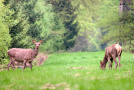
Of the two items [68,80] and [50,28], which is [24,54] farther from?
[50,28]

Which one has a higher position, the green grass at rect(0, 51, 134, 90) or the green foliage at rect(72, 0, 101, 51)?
the green foliage at rect(72, 0, 101, 51)

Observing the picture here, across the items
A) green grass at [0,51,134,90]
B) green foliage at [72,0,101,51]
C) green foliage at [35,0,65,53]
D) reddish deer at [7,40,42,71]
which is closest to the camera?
green grass at [0,51,134,90]

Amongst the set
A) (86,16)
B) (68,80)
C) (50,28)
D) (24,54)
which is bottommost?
(68,80)

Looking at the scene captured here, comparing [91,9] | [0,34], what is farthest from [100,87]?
[91,9]

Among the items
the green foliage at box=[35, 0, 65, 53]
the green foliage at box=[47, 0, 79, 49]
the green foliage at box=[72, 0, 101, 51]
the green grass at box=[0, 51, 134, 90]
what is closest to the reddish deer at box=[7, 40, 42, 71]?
the green grass at box=[0, 51, 134, 90]

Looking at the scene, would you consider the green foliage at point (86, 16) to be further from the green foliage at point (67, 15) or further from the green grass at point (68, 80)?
the green grass at point (68, 80)

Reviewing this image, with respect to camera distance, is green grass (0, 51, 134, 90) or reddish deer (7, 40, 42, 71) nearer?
green grass (0, 51, 134, 90)

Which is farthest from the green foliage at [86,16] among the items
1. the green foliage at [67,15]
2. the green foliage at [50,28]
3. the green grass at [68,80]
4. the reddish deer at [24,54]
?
the green grass at [68,80]

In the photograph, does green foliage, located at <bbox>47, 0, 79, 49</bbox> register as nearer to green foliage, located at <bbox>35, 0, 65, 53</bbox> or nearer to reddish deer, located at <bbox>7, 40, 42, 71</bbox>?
green foliage, located at <bbox>35, 0, 65, 53</bbox>

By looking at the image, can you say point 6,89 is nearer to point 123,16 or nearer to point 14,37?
point 14,37

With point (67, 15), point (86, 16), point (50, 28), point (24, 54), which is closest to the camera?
point (24, 54)

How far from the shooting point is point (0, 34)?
16.4 meters

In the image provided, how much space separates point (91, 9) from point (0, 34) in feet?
90.4

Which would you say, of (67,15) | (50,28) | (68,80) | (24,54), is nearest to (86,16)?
(67,15)
